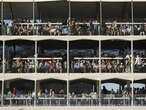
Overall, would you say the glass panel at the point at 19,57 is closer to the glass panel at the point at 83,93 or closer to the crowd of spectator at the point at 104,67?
the crowd of spectator at the point at 104,67

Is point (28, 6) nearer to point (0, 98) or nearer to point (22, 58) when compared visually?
point (22, 58)

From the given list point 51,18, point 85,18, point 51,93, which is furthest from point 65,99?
point 51,18

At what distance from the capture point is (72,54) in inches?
2024

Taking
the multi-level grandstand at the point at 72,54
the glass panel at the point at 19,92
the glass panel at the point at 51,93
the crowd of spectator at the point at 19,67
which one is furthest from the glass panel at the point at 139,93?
the crowd of spectator at the point at 19,67

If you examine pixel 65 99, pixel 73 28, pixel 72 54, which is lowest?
pixel 65 99

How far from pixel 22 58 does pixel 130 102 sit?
27.0 ft

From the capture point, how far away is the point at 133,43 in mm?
50625

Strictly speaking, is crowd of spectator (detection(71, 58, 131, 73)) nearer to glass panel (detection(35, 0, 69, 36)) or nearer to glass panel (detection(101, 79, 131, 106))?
glass panel (detection(101, 79, 131, 106))

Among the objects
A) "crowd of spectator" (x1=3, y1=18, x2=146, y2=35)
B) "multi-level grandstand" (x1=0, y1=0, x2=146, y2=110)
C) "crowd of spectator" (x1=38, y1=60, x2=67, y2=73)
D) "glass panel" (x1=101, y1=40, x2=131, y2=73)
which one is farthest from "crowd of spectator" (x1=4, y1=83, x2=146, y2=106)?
"crowd of spectator" (x1=3, y1=18, x2=146, y2=35)

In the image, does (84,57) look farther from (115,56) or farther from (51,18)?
(51,18)

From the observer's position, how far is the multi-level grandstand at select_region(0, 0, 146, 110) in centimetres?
4725

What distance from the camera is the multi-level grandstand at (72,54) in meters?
47.2

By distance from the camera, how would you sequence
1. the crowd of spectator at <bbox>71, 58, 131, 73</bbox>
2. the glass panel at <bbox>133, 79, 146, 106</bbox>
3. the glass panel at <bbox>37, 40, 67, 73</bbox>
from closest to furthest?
the glass panel at <bbox>133, 79, 146, 106</bbox>, the crowd of spectator at <bbox>71, 58, 131, 73</bbox>, the glass panel at <bbox>37, 40, 67, 73</bbox>

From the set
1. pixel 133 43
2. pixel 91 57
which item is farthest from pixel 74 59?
pixel 133 43
